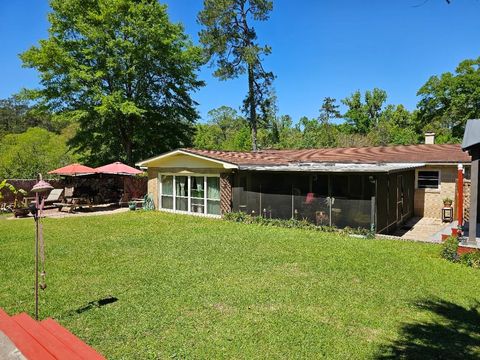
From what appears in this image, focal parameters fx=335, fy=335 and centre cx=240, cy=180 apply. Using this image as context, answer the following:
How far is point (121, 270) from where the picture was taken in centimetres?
787

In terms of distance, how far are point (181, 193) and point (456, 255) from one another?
496 inches

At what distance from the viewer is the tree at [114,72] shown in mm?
23203

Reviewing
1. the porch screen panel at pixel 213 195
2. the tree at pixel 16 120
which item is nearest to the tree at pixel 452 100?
the porch screen panel at pixel 213 195

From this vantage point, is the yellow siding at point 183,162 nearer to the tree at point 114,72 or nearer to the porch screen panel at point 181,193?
the porch screen panel at point 181,193

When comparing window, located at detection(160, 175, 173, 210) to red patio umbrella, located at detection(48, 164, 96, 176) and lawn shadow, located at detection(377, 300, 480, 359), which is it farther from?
lawn shadow, located at detection(377, 300, 480, 359)

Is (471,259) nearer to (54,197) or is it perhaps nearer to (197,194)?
(197,194)

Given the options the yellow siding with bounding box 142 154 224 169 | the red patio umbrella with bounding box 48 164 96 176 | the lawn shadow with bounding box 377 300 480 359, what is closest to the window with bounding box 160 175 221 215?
the yellow siding with bounding box 142 154 224 169

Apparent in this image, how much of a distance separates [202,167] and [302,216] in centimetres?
559

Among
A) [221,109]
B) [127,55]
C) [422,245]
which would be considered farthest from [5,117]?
[422,245]

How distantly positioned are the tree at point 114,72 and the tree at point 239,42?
211 centimetres

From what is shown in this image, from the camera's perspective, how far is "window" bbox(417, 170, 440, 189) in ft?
51.3

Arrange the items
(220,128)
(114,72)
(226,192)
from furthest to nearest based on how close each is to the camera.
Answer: (220,128) → (114,72) → (226,192)

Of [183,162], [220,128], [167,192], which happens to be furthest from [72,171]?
[220,128]

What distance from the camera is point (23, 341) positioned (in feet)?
10.7
